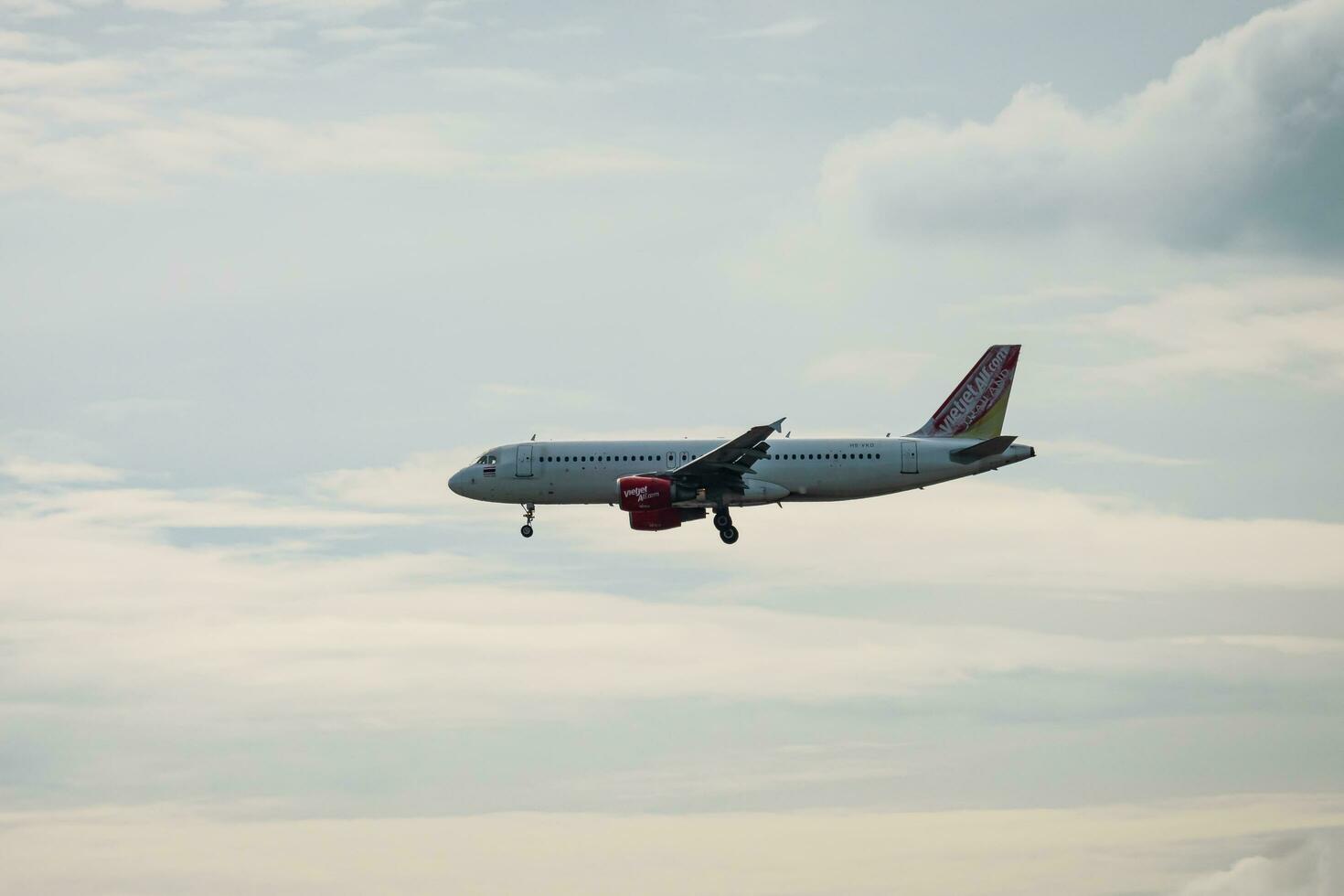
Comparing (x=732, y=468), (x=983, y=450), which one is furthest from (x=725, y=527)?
(x=983, y=450)

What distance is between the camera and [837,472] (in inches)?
2699

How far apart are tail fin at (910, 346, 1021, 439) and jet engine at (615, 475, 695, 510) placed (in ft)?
40.5

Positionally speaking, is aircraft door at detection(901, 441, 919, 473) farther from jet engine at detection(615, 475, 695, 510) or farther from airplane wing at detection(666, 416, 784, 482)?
jet engine at detection(615, 475, 695, 510)

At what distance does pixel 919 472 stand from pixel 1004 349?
8.14 metres

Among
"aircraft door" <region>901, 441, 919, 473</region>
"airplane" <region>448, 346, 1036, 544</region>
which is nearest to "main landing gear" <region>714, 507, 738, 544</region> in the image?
"airplane" <region>448, 346, 1036, 544</region>

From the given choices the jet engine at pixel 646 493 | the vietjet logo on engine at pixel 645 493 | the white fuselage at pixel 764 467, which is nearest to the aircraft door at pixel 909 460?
the white fuselage at pixel 764 467

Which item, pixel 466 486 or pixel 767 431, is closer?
pixel 767 431

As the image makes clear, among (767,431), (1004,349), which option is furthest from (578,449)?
(1004,349)

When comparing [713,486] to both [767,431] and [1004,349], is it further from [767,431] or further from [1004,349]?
[1004,349]

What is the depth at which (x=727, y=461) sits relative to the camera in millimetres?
66750

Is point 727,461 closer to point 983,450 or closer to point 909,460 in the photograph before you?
point 909,460

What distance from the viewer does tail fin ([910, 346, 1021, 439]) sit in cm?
7125

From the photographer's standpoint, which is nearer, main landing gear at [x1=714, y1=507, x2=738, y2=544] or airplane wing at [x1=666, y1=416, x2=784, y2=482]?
airplane wing at [x1=666, y1=416, x2=784, y2=482]

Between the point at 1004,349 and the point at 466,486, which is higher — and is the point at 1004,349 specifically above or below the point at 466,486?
above
